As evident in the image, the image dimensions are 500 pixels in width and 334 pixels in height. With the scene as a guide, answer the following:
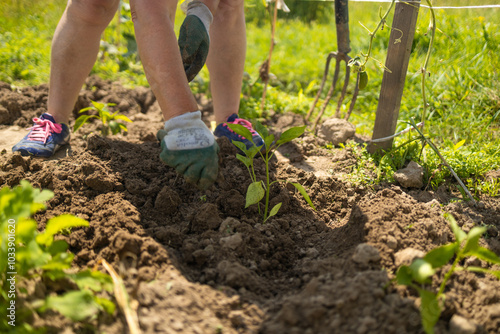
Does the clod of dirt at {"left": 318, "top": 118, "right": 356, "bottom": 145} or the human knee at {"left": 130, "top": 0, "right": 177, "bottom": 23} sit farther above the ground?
→ the human knee at {"left": 130, "top": 0, "right": 177, "bottom": 23}

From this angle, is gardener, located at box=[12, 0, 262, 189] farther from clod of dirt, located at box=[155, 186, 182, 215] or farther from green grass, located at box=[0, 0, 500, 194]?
green grass, located at box=[0, 0, 500, 194]

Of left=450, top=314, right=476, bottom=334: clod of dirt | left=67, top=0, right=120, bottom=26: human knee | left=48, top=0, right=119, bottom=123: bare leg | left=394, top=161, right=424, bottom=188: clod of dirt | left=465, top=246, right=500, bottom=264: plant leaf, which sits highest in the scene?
left=67, top=0, right=120, bottom=26: human knee

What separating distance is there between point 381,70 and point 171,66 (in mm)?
2669

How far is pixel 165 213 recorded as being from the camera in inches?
71.4

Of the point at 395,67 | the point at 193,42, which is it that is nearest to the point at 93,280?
the point at 193,42

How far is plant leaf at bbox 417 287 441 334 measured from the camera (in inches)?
43.9

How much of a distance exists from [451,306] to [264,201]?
936 millimetres

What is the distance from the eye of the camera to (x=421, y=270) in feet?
3.85

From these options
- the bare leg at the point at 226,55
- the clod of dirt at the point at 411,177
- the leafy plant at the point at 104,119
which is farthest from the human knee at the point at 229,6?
the clod of dirt at the point at 411,177

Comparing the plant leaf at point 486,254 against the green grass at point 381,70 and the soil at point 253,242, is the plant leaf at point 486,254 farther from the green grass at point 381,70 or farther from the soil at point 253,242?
the green grass at point 381,70

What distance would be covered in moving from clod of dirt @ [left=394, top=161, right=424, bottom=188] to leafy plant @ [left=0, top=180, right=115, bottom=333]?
5.01 feet

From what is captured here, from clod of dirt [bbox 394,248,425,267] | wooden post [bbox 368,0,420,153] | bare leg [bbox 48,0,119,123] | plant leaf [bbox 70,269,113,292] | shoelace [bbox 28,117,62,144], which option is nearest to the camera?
plant leaf [bbox 70,269,113,292]

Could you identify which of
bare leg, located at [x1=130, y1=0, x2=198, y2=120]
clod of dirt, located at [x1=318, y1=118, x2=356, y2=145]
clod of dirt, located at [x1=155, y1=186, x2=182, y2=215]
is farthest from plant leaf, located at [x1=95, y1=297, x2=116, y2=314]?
clod of dirt, located at [x1=318, y1=118, x2=356, y2=145]

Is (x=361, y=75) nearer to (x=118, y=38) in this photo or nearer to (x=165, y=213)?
(x=165, y=213)
